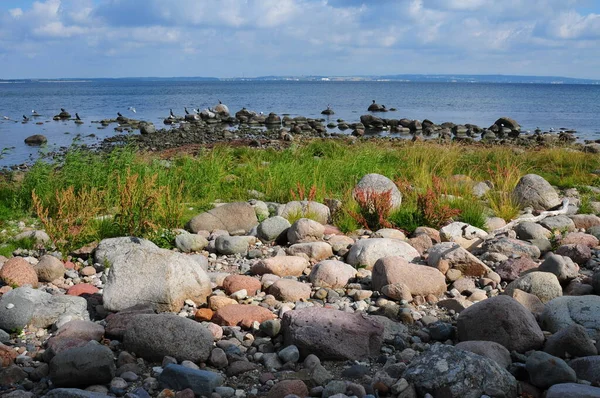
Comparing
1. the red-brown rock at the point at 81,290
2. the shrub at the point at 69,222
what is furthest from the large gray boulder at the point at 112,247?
the red-brown rock at the point at 81,290

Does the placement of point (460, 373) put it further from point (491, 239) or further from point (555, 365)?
point (491, 239)

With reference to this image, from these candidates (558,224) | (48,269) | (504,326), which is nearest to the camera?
(504,326)

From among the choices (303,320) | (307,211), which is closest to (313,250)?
(307,211)

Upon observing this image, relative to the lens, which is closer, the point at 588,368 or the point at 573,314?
the point at 588,368

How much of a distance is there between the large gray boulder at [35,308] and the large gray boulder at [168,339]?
2.99 ft

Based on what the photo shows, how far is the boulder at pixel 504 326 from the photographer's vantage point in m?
4.38

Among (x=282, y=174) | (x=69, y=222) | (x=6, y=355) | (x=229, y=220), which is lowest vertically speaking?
(x=229, y=220)

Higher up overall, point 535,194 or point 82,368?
point 82,368

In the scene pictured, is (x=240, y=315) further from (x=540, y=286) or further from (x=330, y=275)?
(x=540, y=286)

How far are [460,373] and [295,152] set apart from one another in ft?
37.3

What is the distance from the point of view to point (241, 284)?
224 inches

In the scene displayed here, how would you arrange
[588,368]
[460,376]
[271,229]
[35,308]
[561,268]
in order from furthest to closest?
[271,229]
[561,268]
[35,308]
[588,368]
[460,376]

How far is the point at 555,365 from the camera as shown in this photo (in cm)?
380

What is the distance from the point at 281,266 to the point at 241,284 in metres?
0.71
